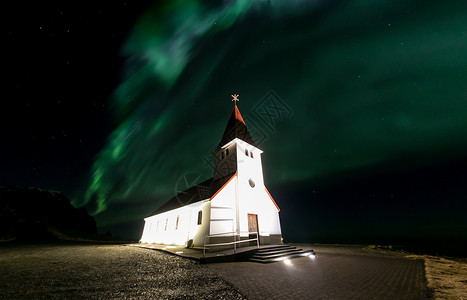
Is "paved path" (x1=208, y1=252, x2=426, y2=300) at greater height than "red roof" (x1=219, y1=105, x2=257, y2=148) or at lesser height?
lesser

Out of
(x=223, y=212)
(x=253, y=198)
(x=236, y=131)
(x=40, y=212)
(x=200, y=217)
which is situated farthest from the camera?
(x=40, y=212)

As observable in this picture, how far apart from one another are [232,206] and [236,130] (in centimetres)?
706

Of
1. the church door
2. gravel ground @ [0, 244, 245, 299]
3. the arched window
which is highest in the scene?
the arched window

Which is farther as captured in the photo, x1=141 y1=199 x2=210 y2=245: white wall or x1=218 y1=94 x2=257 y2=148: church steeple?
x1=218 y1=94 x2=257 y2=148: church steeple

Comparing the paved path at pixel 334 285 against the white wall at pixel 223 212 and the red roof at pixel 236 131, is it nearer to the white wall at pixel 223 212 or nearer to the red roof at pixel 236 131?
the white wall at pixel 223 212

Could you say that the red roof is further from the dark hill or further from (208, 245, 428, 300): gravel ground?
the dark hill

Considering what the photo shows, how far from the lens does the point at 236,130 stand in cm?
1680

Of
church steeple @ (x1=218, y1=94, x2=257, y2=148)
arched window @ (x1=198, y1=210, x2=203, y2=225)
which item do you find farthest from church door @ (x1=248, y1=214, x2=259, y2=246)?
church steeple @ (x1=218, y1=94, x2=257, y2=148)

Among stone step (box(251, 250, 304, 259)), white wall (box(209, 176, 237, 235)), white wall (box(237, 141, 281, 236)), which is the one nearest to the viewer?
stone step (box(251, 250, 304, 259))

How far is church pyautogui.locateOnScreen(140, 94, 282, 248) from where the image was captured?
42.8 ft

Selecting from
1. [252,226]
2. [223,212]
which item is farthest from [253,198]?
[223,212]

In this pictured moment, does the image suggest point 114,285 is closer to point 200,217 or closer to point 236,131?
point 200,217

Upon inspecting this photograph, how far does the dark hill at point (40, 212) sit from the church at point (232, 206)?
93.3 ft

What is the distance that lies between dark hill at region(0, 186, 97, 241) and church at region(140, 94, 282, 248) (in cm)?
2843
